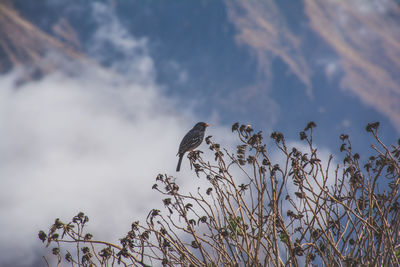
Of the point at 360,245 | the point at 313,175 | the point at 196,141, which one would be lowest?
→ the point at 360,245

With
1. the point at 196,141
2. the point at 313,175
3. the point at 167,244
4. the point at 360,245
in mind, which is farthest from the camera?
the point at 196,141

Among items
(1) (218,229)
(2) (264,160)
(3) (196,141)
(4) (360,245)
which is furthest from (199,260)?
(3) (196,141)

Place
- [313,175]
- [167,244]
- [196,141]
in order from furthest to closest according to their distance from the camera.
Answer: [196,141], [167,244], [313,175]

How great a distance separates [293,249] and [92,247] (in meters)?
3.34

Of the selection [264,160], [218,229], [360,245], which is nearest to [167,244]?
[218,229]

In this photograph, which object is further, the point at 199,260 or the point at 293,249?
the point at 199,260

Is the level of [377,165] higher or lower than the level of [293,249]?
higher

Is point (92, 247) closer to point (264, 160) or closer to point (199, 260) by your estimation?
point (199, 260)

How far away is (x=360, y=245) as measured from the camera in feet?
17.0

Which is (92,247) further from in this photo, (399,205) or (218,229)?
(399,205)

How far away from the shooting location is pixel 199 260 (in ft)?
18.6

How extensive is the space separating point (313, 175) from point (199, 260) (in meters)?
2.32

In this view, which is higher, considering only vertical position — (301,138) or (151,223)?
(301,138)

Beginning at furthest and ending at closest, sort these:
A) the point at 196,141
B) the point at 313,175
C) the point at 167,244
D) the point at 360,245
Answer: the point at 196,141 → the point at 167,244 → the point at 313,175 → the point at 360,245
